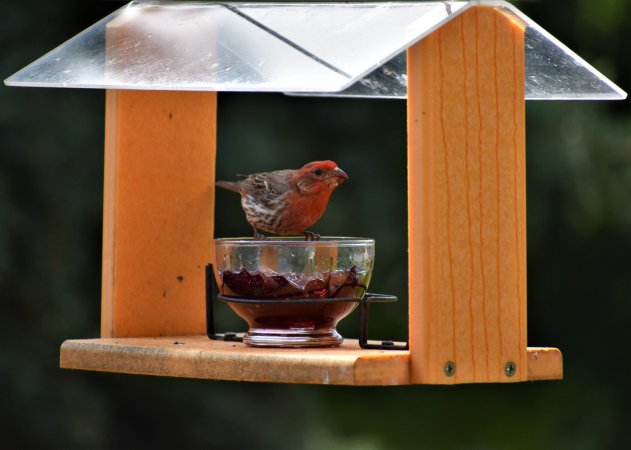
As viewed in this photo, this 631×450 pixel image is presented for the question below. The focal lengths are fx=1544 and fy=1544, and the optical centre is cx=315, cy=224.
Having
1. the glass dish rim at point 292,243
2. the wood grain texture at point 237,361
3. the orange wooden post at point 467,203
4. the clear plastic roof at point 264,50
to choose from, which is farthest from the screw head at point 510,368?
the clear plastic roof at point 264,50

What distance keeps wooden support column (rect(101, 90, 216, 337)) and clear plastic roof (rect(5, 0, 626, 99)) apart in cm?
34

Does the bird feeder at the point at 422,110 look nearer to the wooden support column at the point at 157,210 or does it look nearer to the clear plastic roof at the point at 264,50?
the clear plastic roof at the point at 264,50

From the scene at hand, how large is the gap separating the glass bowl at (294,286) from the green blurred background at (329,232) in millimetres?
2730

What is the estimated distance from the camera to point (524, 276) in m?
3.74

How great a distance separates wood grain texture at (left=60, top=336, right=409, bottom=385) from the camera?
3.56 metres

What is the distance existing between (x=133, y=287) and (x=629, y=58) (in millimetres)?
3878

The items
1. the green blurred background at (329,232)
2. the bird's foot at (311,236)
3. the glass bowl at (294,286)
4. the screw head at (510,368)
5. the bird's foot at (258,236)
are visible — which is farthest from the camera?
the green blurred background at (329,232)

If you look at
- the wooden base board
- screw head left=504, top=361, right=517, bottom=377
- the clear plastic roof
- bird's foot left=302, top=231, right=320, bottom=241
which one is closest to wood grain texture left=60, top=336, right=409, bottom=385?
the wooden base board

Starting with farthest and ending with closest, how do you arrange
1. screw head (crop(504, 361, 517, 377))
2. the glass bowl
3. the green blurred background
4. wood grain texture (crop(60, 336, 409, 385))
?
the green blurred background, the glass bowl, screw head (crop(504, 361, 517, 377)), wood grain texture (crop(60, 336, 409, 385))

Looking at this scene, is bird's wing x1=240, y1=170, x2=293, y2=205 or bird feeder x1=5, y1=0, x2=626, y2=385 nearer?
bird feeder x1=5, y1=0, x2=626, y2=385

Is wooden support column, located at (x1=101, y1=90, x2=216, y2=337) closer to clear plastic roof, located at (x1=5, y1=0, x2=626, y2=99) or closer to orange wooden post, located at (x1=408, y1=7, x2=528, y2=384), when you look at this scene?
clear plastic roof, located at (x1=5, y1=0, x2=626, y2=99)

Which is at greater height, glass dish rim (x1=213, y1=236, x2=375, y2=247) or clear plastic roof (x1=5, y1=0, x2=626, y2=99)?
clear plastic roof (x1=5, y1=0, x2=626, y2=99)

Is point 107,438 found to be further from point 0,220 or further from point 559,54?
point 559,54

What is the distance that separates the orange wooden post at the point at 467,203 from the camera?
364 cm
